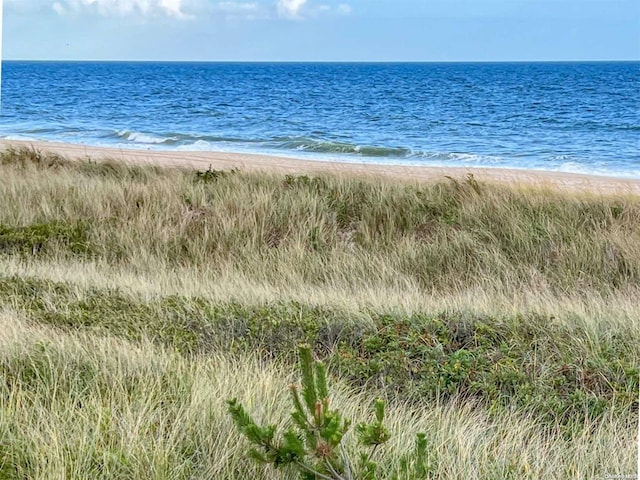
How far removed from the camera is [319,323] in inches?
164

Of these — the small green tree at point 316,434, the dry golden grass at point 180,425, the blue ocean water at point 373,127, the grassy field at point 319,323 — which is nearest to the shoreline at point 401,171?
the grassy field at point 319,323

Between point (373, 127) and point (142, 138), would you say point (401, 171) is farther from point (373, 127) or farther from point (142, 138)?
point (373, 127)

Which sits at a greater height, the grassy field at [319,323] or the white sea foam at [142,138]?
the grassy field at [319,323]

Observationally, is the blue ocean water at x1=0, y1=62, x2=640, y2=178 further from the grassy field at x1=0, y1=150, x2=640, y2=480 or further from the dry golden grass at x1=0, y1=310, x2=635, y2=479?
the dry golden grass at x1=0, y1=310, x2=635, y2=479

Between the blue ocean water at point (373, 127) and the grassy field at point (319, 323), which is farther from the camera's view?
the blue ocean water at point (373, 127)

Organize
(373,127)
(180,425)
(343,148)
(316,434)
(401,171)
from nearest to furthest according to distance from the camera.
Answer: (316,434), (180,425), (401,171), (343,148), (373,127)

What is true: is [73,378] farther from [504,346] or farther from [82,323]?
[504,346]

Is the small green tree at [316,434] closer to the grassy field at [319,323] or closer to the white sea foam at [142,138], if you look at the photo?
the grassy field at [319,323]

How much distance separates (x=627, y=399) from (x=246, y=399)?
1.80 metres

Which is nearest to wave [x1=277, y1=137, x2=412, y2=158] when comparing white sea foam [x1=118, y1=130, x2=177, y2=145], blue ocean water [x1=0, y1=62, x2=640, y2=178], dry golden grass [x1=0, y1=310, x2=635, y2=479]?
blue ocean water [x1=0, y1=62, x2=640, y2=178]

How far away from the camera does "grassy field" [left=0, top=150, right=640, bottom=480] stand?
8.38ft

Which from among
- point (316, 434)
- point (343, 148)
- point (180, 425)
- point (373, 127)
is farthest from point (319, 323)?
point (373, 127)

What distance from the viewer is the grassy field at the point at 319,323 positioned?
2.55 meters

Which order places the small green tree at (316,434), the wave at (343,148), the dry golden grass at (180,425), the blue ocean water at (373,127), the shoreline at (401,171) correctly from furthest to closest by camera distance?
the wave at (343,148), the blue ocean water at (373,127), the shoreline at (401,171), the dry golden grass at (180,425), the small green tree at (316,434)
